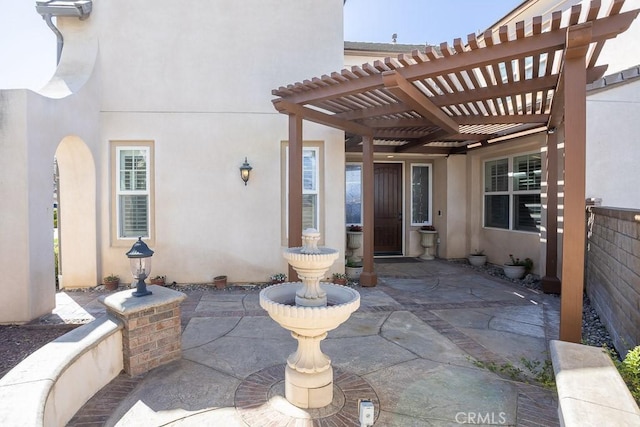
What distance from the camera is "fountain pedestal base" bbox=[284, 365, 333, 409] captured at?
2.88m

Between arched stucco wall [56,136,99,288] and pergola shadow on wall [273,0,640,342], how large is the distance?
13.2 ft

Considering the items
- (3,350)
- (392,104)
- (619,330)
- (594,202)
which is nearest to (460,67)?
(392,104)

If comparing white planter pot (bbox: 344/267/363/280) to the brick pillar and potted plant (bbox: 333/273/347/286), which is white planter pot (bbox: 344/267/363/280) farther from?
the brick pillar

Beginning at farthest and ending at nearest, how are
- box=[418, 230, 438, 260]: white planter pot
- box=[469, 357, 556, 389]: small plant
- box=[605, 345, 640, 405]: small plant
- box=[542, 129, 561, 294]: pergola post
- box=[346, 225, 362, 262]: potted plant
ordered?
box=[418, 230, 438, 260]: white planter pot
box=[346, 225, 362, 262]: potted plant
box=[542, 129, 561, 294]: pergola post
box=[469, 357, 556, 389]: small plant
box=[605, 345, 640, 405]: small plant

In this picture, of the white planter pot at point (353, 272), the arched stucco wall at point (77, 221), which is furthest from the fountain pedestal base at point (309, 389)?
the arched stucco wall at point (77, 221)

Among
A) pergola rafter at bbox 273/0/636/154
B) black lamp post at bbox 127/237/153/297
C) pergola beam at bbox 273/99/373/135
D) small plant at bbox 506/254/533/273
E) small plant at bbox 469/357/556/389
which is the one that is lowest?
small plant at bbox 469/357/556/389

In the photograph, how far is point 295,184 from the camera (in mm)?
5953

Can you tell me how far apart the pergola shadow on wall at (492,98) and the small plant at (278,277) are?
1.55m

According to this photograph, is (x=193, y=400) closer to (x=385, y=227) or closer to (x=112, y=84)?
(x=112, y=84)

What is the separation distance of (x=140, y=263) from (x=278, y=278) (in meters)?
3.75

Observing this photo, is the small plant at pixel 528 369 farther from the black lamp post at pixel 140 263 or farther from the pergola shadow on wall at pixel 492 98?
the black lamp post at pixel 140 263

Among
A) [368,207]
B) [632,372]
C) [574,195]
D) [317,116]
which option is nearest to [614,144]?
[574,195]

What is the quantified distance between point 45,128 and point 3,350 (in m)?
3.05

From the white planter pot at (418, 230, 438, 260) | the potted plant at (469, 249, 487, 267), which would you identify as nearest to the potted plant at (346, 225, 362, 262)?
the white planter pot at (418, 230, 438, 260)
